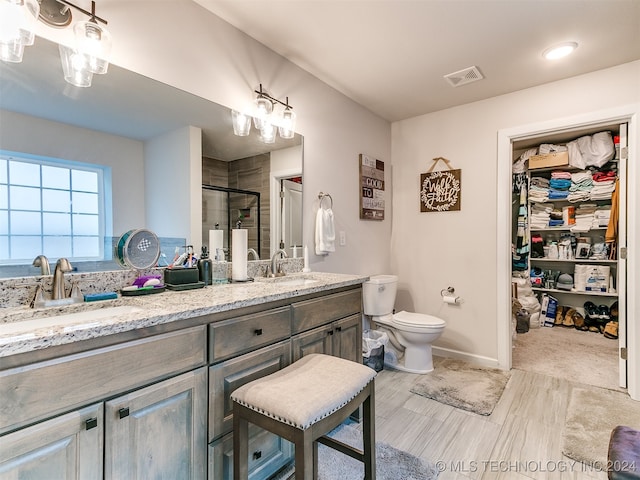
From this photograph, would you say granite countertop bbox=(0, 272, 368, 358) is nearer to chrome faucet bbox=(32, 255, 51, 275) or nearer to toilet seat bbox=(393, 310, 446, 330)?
chrome faucet bbox=(32, 255, 51, 275)

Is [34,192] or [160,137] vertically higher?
[160,137]

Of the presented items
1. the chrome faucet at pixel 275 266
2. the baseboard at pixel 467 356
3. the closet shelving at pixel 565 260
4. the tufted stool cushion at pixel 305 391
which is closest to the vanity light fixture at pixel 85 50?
the chrome faucet at pixel 275 266

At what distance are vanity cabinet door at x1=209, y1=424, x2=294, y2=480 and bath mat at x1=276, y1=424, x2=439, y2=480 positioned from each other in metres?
0.12

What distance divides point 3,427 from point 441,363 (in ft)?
Answer: 9.80

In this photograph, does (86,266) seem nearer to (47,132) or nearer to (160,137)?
(47,132)

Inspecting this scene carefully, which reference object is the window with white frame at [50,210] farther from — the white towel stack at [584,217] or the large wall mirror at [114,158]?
the white towel stack at [584,217]

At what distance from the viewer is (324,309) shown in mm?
1767

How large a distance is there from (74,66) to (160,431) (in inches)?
57.5

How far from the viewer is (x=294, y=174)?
235cm

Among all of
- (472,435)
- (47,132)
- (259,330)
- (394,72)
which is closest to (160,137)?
(47,132)

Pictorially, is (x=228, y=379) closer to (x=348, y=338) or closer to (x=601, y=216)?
(x=348, y=338)

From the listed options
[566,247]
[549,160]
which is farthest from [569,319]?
[549,160]

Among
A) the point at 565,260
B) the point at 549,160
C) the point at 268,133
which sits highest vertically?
the point at 549,160

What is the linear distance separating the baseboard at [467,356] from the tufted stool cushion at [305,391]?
6.81ft
